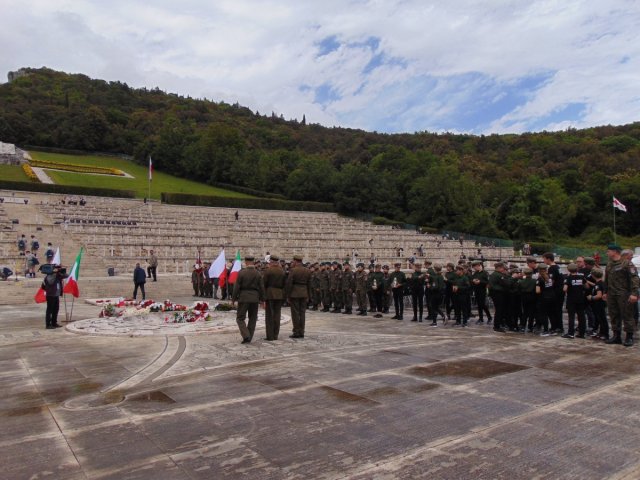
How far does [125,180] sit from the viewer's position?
2650 inches

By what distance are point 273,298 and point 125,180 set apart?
210ft

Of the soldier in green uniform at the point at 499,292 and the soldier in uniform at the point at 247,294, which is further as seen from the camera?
the soldier in green uniform at the point at 499,292

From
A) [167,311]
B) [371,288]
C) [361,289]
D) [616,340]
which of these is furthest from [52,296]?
[616,340]

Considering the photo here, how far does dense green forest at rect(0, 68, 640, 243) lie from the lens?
56500 millimetres

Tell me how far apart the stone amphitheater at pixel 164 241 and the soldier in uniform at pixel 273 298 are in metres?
13.4

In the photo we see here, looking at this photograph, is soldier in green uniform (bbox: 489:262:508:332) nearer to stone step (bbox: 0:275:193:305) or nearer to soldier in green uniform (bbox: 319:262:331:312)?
soldier in green uniform (bbox: 319:262:331:312)

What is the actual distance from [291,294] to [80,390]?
4649mm

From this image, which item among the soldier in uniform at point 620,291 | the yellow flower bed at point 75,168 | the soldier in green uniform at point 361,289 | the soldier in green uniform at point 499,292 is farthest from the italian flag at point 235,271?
the yellow flower bed at point 75,168

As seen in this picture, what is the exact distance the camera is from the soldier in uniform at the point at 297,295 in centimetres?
1000

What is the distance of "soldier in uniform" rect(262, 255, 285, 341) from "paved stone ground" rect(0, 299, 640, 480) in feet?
2.02

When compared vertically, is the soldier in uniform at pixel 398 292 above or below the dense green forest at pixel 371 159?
below

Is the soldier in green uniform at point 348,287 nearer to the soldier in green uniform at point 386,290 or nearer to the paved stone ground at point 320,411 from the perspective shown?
the soldier in green uniform at point 386,290

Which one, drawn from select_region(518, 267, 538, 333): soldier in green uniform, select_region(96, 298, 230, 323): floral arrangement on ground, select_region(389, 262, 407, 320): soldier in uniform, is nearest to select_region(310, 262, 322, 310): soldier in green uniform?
select_region(389, 262, 407, 320): soldier in uniform

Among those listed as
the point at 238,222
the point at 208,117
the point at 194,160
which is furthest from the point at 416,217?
the point at 208,117
